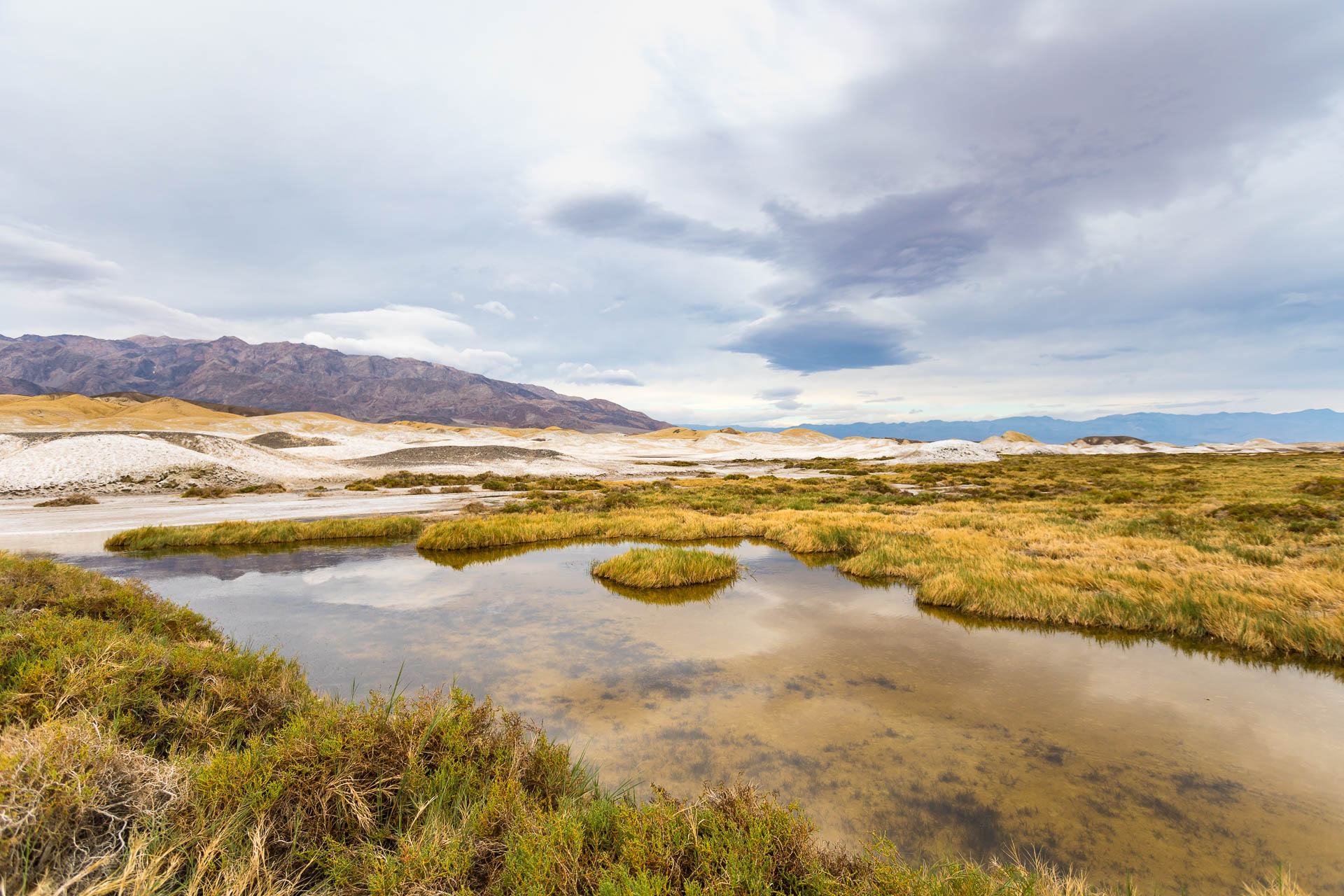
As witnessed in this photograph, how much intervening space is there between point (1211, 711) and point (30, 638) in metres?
15.4

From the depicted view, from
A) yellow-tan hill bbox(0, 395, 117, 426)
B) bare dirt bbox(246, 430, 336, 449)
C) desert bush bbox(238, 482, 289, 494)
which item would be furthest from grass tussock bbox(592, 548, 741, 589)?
yellow-tan hill bbox(0, 395, 117, 426)

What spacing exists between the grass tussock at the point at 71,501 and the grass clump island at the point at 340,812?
30833 mm

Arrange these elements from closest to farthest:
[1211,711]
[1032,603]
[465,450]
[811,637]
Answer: [1211,711]
[811,637]
[1032,603]
[465,450]

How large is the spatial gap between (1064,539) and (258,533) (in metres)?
28.1

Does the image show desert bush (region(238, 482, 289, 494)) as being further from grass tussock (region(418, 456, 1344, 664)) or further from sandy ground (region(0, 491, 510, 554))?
grass tussock (region(418, 456, 1344, 664))

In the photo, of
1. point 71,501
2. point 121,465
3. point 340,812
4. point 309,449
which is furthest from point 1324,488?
point 309,449

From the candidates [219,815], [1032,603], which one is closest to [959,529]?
[1032,603]

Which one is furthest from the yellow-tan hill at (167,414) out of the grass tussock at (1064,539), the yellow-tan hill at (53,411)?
the grass tussock at (1064,539)

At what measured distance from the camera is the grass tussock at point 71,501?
26.0 meters

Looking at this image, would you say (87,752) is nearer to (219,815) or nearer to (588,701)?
(219,815)

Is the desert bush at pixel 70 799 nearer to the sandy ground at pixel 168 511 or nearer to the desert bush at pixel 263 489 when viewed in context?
the sandy ground at pixel 168 511

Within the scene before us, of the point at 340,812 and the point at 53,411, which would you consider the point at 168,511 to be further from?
the point at 53,411

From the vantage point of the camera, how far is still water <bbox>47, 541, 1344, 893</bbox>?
16.1 ft

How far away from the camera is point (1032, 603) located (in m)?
11.0
